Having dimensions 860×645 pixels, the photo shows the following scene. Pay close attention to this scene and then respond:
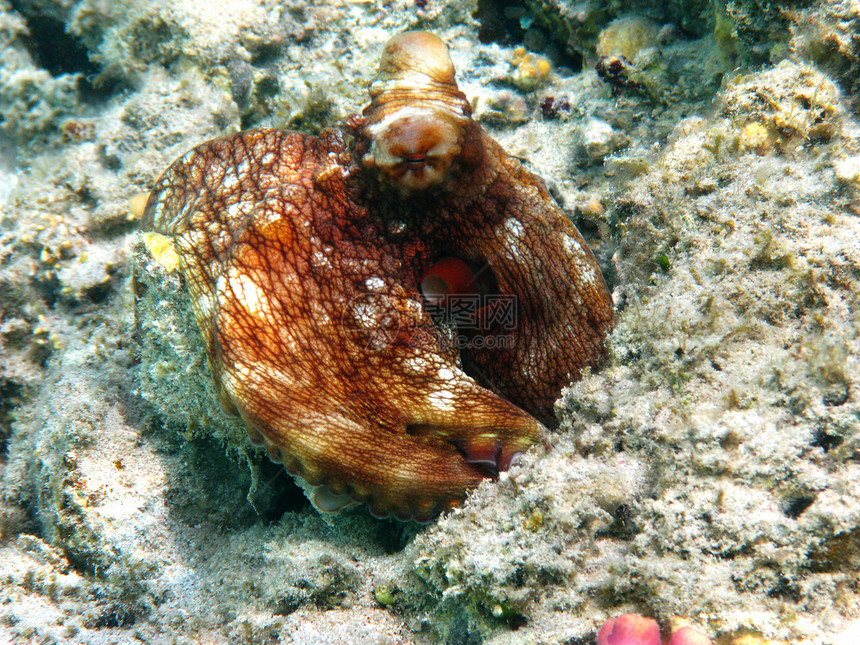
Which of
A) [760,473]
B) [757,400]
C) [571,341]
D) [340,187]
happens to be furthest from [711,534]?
[340,187]

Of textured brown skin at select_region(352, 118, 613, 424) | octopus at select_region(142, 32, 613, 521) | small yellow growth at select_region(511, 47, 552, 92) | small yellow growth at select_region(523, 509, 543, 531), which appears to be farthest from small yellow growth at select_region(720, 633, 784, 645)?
small yellow growth at select_region(511, 47, 552, 92)

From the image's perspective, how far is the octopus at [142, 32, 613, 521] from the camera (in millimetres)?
2436

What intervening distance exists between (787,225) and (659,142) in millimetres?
1257

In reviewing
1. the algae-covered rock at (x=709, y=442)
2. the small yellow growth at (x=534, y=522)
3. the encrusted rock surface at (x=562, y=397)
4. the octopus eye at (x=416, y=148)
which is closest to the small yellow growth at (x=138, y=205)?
the encrusted rock surface at (x=562, y=397)

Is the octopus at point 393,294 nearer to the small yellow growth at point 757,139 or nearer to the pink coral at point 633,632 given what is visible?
the pink coral at point 633,632

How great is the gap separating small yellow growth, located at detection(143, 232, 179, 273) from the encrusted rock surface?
0.08 meters

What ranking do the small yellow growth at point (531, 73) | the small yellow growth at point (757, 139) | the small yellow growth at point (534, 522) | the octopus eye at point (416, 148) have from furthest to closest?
the small yellow growth at point (531, 73) < the small yellow growth at point (757, 139) < the octopus eye at point (416, 148) < the small yellow growth at point (534, 522)

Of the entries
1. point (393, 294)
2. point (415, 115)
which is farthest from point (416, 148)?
point (393, 294)

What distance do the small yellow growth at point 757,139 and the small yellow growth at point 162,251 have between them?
11.0 ft

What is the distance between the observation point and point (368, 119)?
2.54 m

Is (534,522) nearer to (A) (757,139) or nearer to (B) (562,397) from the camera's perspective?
(B) (562,397)

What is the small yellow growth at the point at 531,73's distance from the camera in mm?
3764

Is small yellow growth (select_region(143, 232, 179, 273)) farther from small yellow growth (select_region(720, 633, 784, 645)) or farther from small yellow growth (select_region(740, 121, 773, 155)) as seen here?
small yellow growth (select_region(740, 121, 773, 155))

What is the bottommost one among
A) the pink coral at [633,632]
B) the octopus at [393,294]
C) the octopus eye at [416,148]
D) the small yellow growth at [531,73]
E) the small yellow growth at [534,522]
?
the pink coral at [633,632]
